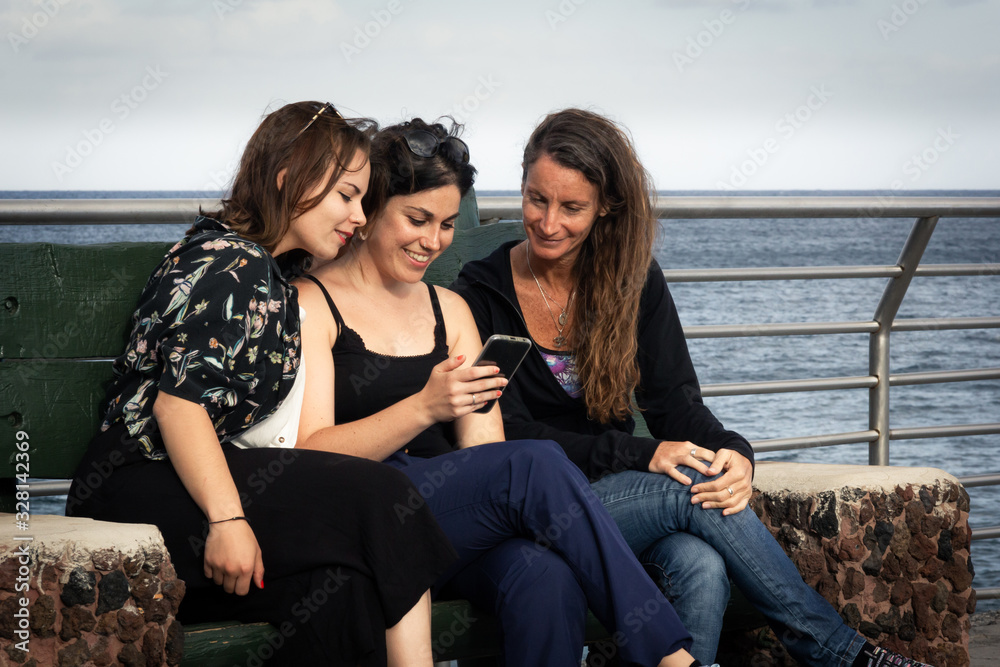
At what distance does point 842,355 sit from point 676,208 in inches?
635

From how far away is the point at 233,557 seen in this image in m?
1.54

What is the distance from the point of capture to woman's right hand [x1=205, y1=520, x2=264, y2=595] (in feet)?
5.05

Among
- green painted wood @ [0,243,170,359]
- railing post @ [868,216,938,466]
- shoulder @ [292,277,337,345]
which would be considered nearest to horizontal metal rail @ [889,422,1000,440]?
railing post @ [868,216,938,466]

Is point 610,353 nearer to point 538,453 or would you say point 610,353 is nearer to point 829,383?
point 538,453

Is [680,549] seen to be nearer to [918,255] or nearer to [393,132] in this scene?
[393,132]

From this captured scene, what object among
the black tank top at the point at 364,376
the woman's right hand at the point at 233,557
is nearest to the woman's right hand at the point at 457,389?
the black tank top at the point at 364,376

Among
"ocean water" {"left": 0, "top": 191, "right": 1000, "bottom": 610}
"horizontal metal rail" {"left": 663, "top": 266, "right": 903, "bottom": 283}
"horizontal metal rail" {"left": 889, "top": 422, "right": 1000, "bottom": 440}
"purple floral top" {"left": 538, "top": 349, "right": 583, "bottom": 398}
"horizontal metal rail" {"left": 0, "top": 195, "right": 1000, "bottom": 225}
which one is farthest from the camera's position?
"ocean water" {"left": 0, "top": 191, "right": 1000, "bottom": 610}

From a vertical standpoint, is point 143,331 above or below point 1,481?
above

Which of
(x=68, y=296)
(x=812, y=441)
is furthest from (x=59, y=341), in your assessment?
(x=812, y=441)

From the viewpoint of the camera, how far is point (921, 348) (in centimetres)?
1675

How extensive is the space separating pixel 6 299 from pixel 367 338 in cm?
77

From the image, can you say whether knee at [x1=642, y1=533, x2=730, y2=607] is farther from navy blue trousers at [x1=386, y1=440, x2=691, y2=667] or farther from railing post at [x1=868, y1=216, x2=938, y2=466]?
railing post at [x1=868, y1=216, x2=938, y2=466]

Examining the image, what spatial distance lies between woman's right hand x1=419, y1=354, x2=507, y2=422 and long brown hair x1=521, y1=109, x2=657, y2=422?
0.46m

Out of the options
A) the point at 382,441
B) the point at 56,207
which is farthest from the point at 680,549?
the point at 56,207
